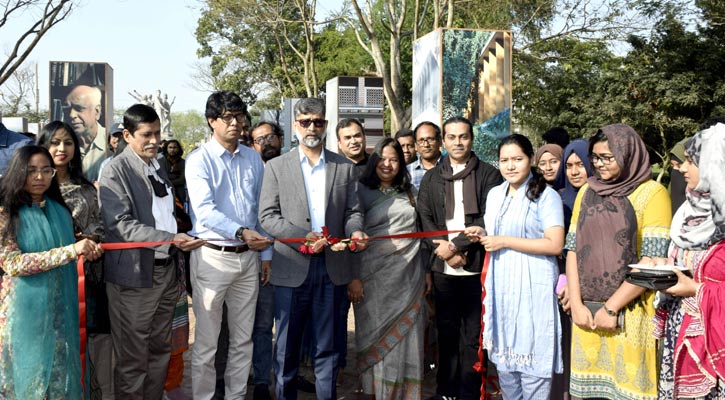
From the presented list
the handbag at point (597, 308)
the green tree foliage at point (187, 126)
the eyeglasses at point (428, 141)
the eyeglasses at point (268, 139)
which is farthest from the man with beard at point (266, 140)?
the green tree foliage at point (187, 126)

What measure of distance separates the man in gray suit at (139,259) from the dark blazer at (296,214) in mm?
495

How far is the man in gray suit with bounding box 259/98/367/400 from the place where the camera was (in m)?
4.07

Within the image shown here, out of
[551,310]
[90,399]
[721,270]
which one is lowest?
[90,399]

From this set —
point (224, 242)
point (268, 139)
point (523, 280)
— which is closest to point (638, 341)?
point (523, 280)

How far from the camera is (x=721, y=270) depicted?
9.30ft

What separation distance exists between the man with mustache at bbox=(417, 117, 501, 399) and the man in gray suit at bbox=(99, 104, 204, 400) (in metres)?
1.64

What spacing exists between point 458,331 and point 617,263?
1.49m

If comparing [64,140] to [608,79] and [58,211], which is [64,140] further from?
[608,79]

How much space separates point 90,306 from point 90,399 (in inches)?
23.3

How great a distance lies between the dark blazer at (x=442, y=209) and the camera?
434 centimetres

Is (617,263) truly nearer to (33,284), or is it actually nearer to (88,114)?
(33,284)

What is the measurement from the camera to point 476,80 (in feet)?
36.0

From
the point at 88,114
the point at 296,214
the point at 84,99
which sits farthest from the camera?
the point at 88,114

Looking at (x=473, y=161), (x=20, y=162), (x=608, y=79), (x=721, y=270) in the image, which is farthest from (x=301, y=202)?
(x=608, y=79)
